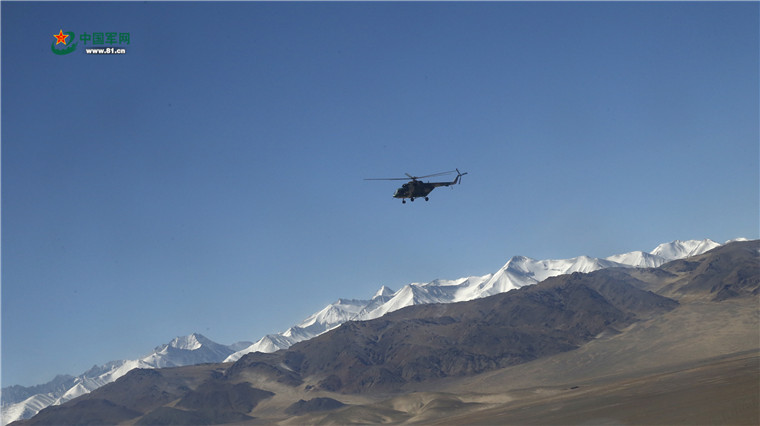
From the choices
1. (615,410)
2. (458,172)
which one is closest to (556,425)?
(615,410)

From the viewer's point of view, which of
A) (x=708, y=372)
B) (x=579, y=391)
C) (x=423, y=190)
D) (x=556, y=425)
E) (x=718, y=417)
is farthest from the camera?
(x=579, y=391)

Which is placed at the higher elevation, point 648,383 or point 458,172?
point 458,172

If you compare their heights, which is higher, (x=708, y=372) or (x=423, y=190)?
(x=423, y=190)

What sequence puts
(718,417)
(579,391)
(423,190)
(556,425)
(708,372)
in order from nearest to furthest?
(718,417) < (423,190) < (556,425) < (708,372) < (579,391)

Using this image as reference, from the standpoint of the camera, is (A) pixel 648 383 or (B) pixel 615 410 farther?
(A) pixel 648 383

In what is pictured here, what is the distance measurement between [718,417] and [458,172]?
51169 mm

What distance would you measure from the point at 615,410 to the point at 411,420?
75.9 metres

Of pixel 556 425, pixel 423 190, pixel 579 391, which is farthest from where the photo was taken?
pixel 579 391

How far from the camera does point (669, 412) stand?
11212 centimetres

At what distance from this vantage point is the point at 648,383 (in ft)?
556

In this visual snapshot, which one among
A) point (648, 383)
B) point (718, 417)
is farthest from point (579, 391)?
point (718, 417)

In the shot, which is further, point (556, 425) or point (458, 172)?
point (556, 425)

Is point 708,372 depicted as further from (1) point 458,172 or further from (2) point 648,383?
(1) point 458,172

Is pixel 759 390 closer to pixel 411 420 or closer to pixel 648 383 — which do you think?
pixel 648 383
